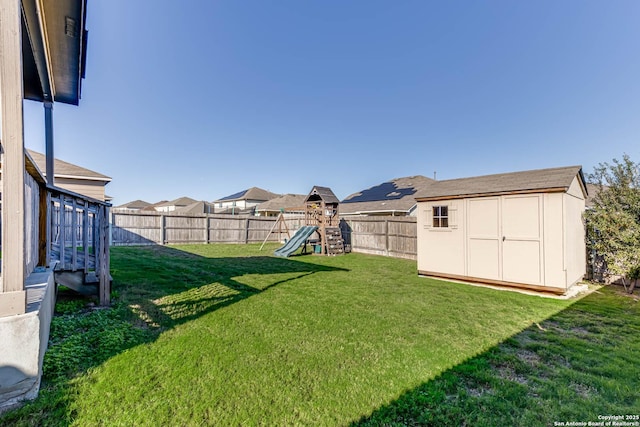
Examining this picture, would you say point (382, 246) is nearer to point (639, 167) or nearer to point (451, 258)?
point (451, 258)

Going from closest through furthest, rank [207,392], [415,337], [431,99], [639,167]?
[207,392]
[415,337]
[639,167]
[431,99]

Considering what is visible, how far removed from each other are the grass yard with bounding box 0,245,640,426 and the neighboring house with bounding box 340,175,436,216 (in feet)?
44.1

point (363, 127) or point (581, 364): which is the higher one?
point (363, 127)

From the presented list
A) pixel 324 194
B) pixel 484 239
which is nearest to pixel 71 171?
pixel 324 194

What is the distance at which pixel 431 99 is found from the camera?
14.3m

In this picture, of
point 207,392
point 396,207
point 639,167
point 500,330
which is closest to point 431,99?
point 396,207

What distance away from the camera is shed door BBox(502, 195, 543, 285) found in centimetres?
570

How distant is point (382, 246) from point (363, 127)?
29.6ft

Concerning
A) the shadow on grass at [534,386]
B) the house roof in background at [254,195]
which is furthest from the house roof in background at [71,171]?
the house roof in background at [254,195]

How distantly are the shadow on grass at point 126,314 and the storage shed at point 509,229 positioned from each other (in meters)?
3.86

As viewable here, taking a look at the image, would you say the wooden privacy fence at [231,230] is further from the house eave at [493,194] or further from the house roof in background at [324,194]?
the house eave at [493,194]

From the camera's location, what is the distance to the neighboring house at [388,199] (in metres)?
18.5

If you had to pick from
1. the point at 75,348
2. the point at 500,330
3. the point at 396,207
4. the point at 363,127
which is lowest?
the point at 500,330

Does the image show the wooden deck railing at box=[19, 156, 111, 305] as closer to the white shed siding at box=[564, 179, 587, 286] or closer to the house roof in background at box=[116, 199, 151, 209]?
the white shed siding at box=[564, 179, 587, 286]
